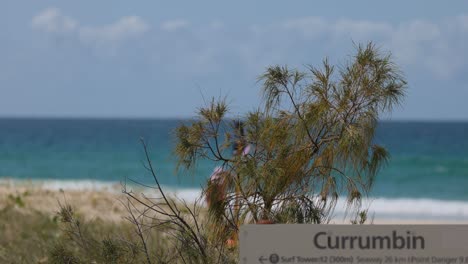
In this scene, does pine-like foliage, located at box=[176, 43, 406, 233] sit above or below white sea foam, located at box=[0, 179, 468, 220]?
above

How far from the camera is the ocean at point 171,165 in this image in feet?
99.9

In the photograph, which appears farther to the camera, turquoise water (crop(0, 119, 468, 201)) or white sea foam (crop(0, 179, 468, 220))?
turquoise water (crop(0, 119, 468, 201))

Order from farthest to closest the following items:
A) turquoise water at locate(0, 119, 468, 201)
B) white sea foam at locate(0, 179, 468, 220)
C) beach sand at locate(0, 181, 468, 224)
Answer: turquoise water at locate(0, 119, 468, 201)
white sea foam at locate(0, 179, 468, 220)
beach sand at locate(0, 181, 468, 224)

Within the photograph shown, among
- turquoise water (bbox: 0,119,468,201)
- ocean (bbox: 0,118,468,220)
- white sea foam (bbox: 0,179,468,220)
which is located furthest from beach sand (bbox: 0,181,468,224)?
turquoise water (bbox: 0,119,468,201)

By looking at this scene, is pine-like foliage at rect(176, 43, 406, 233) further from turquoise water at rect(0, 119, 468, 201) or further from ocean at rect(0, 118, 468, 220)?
turquoise water at rect(0, 119, 468, 201)

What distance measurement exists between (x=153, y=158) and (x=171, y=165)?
7.20m

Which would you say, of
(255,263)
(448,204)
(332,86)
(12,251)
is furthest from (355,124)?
(448,204)

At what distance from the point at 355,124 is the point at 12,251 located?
422 centimetres

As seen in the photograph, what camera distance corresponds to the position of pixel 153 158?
166 ft

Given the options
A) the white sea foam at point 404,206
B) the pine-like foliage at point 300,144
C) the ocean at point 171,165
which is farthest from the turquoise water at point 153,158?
the pine-like foliage at point 300,144

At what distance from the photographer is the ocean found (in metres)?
30.5

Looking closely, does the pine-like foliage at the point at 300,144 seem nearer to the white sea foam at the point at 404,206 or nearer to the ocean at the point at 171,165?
the ocean at the point at 171,165

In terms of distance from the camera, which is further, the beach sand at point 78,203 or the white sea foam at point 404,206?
the white sea foam at point 404,206

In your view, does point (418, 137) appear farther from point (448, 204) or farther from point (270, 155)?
point (270, 155)
